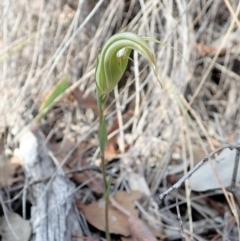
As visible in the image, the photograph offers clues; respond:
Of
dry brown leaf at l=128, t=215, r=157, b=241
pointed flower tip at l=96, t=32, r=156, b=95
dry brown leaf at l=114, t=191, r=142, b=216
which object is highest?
pointed flower tip at l=96, t=32, r=156, b=95

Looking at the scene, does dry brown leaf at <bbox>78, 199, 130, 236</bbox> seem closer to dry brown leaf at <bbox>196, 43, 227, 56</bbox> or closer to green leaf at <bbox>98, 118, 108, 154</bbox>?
green leaf at <bbox>98, 118, 108, 154</bbox>

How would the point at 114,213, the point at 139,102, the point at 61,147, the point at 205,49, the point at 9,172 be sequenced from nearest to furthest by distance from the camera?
the point at 114,213, the point at 9,172, the point at 61,147, the point at 139,102, the point at 205,49

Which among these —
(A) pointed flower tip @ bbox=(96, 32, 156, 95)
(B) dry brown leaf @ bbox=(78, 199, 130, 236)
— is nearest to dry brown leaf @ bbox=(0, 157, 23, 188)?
(B) dry brown leaf @ bbox=(78, 199, 130, 236)

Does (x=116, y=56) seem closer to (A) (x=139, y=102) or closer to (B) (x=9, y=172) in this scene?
(B) (x=9, y=172)

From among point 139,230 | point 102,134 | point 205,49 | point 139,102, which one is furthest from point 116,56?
point 205,49

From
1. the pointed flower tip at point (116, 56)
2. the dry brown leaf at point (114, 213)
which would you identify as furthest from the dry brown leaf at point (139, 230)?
the pointed flower tip at point (116, 56)

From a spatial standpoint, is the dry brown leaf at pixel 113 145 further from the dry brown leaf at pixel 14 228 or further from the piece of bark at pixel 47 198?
the dry brown leaf at pixel 14 228
